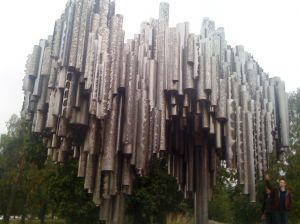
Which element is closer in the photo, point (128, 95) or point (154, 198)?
point (128, 95)

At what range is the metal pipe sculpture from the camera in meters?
7.36

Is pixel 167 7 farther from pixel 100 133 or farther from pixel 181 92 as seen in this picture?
pixel 100 133

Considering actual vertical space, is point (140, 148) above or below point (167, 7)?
below

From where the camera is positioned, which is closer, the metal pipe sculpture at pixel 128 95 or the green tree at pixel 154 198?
the metal pipe sculpture at pixel 128 95

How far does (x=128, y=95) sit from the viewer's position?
7.45 metres

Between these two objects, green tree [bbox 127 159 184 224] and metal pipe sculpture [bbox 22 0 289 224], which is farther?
green tree [bbox 127 159 184 224]

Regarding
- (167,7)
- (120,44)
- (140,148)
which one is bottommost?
(140,148)

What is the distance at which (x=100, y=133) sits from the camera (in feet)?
24.6

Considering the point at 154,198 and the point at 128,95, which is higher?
the point at 128,95

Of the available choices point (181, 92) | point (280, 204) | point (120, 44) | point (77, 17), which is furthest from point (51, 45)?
point (280, 204)

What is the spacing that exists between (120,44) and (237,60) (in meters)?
2.69

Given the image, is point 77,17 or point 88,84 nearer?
point 88,84

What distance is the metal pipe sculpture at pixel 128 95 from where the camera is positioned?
24.2ft

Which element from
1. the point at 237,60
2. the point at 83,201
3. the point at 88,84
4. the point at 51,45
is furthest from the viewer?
the point at 83,201
